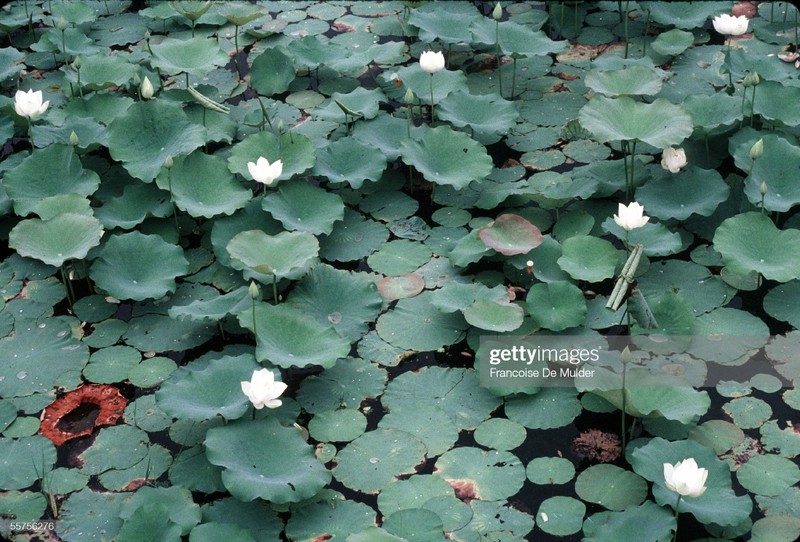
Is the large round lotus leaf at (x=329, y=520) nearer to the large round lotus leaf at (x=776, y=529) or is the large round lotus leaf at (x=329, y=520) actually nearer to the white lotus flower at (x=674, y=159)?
the large round lotus leaf at (x=776, y=529)

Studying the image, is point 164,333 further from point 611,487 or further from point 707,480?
point 707,480

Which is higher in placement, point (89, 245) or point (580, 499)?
point (89, 245)

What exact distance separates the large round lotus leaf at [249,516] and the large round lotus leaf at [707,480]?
121cm

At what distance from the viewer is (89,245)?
4.20m

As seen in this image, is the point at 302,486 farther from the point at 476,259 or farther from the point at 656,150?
the point at 656,150

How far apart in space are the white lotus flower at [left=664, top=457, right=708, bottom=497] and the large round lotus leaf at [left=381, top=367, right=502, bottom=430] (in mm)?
810

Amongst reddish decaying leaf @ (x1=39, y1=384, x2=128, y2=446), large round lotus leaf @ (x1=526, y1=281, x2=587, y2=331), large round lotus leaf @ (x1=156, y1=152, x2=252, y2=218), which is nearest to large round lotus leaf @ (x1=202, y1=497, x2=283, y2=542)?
reddish decaying leaf @ (x1=39, y1=384, x2=128, y2=446)

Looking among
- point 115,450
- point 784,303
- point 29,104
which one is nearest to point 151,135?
point 29,104

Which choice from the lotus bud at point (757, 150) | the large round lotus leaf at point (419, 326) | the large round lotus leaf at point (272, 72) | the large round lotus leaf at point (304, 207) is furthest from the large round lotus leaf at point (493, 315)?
the large round lotus leaf at point (272, 72)

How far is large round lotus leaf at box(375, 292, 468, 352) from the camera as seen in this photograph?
13.2 ft

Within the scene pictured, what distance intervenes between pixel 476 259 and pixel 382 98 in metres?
1.31

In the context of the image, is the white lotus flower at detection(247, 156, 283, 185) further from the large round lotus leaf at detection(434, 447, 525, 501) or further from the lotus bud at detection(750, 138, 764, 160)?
the lotus bud at detection(750, 138, 764, 160)

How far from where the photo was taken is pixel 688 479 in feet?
10.1

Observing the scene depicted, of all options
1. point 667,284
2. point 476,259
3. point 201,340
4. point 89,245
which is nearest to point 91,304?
point 89,245
